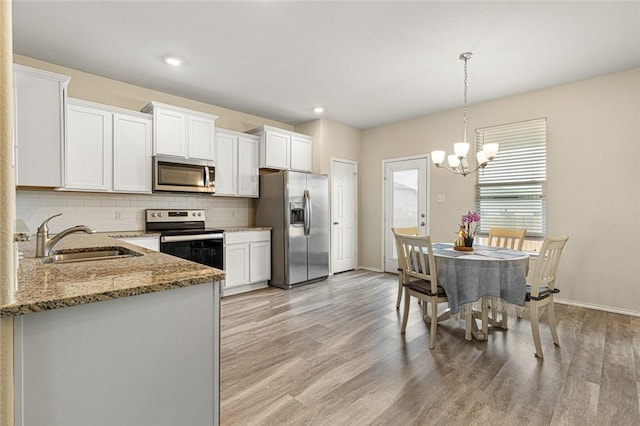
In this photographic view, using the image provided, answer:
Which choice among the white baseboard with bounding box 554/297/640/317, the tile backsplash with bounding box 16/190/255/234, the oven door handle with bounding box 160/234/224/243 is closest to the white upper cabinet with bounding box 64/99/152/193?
the tile backsplash with bounding box 16/190/255/234

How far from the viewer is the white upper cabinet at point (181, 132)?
12.5 feet

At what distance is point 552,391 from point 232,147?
4.26m

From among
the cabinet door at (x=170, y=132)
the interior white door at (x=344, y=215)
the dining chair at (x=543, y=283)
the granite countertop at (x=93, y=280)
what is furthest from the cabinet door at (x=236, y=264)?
the dining chair at (x=543, y=283)

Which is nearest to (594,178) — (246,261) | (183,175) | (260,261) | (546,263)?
(546,263)

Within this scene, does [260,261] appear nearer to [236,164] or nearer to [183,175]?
[236,164]

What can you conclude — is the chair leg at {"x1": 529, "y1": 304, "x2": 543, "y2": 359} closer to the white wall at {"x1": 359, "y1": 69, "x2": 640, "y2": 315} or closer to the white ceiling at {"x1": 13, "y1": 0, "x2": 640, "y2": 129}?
the white wall at {"x1": 359, "y1": 69, "x2": 640, "y2": 315}

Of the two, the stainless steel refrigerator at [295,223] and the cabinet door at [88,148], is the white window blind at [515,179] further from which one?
the cabinet door at [88,148]

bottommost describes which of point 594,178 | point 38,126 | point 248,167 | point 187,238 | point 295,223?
point 187,238

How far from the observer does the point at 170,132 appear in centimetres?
390

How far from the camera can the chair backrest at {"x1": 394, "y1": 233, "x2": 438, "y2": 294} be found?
2715 millimetres

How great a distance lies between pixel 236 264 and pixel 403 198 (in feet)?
9.81

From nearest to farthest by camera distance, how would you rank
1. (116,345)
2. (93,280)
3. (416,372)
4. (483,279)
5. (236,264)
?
(116,345) < (93,280) < (416,372) < (483,279) < (236,264)

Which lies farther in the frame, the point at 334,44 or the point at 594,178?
the point at 594,178

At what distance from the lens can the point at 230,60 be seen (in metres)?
3.33
